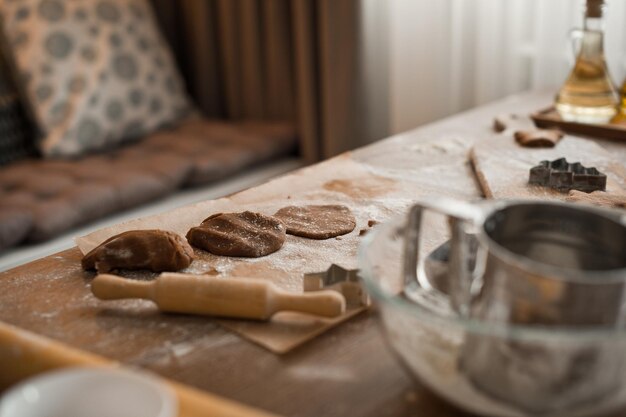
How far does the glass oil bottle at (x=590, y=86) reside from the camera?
1.39 meters

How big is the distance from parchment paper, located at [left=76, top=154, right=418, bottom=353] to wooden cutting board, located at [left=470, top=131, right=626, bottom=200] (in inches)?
4.8

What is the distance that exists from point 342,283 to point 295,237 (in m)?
0.18

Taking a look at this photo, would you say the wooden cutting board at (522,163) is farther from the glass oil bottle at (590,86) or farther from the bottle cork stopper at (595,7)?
→ the bottle cork stopper at (595,7)

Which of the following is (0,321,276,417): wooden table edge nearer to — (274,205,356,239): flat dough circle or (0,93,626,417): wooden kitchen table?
(0,93,626,417): wooden kitchen table

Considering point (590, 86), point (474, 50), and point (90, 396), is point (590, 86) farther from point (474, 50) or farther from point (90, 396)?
point (90, 396)

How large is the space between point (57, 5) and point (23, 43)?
164 millimetres

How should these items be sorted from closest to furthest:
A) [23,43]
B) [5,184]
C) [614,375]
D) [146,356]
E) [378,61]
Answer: [614,375] → [146,356] → [5,184] → [23,43] → [378,61]

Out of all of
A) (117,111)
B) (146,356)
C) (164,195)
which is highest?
(146,356)

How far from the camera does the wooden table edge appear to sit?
58 cm

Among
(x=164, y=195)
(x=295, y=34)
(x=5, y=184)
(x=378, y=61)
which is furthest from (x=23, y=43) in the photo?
(x=378, y=61)

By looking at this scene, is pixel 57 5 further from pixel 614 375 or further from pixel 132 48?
pixel 614 375

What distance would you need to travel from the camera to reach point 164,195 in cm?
211

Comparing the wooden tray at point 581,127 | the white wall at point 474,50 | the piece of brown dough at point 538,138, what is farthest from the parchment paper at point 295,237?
the white wall at point 474,50

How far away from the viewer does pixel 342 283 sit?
793 mm
